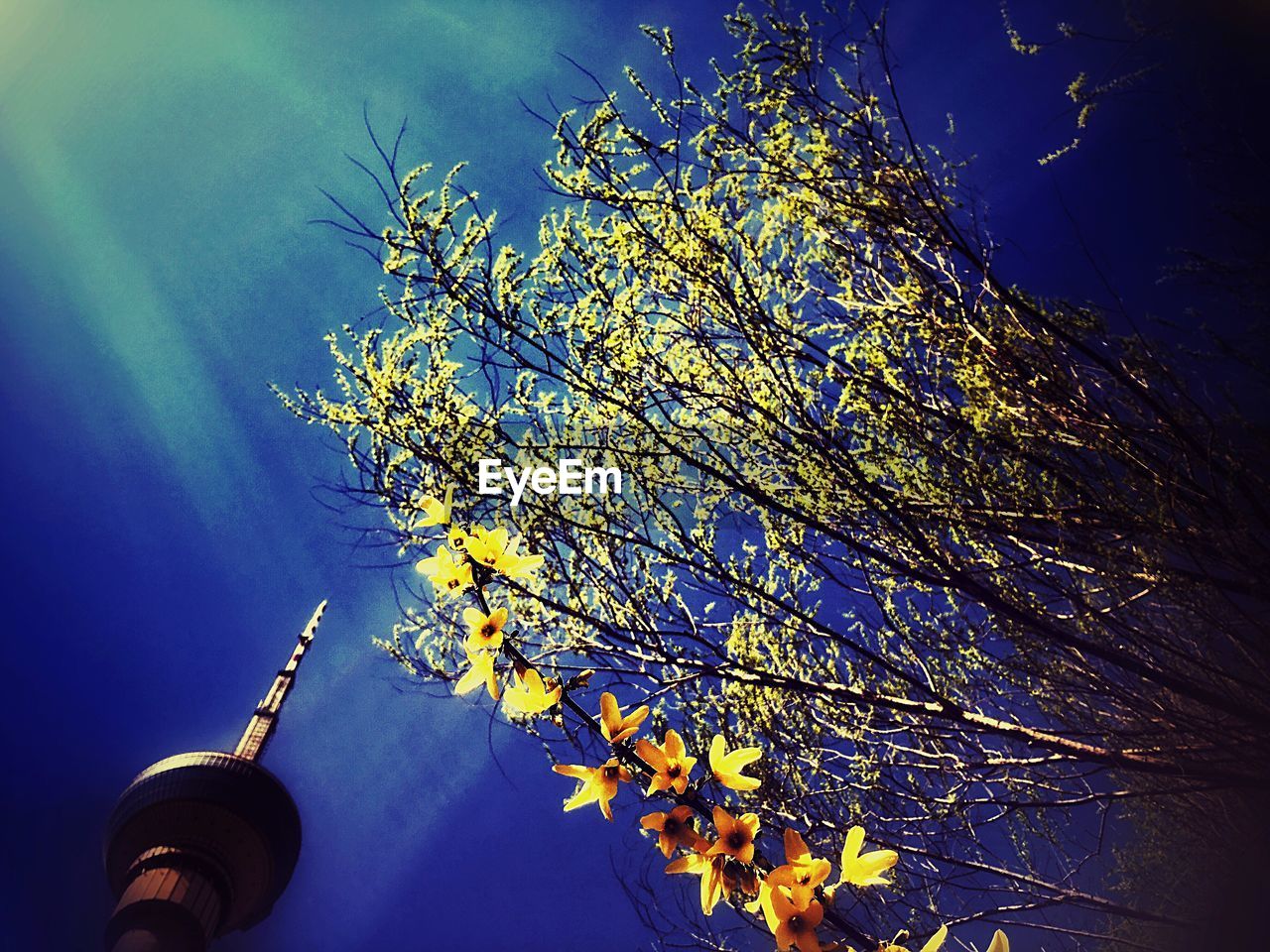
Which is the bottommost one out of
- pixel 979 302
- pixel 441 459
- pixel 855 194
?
pixel 441 459

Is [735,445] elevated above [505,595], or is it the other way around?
[735,445]

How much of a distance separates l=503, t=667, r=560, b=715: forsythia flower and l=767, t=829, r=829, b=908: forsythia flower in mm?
463

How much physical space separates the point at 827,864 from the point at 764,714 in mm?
2465

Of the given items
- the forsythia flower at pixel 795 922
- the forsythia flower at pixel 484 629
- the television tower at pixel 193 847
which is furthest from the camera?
the television tower at pixel 193 847

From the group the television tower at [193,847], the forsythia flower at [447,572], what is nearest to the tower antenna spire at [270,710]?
the television tower at [193,847]

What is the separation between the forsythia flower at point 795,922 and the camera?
1120 mm

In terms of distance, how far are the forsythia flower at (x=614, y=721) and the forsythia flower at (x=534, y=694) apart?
3.6 inches

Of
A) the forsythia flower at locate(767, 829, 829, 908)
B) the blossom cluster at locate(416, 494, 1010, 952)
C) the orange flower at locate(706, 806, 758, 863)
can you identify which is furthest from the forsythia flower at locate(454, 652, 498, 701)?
the forsythia flower at locate(767, 829, 829, 908)

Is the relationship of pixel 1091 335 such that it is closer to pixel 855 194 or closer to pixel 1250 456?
pixel 1250 456

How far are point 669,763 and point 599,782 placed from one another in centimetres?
15

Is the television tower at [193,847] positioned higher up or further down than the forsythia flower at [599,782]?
higher up

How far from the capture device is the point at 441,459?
258 cm

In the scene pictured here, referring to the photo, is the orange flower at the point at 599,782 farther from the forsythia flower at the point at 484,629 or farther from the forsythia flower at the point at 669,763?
the forsythia flower at the point at 484,629

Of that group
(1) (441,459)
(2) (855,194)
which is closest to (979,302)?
(2) (855,194)
